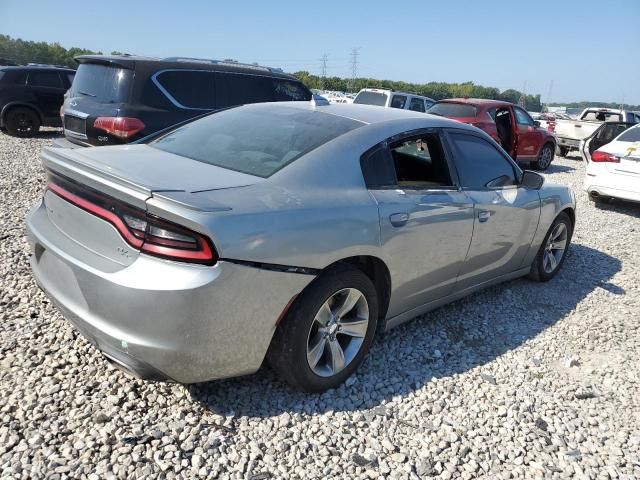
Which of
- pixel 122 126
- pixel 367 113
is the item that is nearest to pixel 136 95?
pixel 122 126

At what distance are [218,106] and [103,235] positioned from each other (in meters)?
5.21

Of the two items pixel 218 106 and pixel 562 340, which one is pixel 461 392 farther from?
pixel 218 106

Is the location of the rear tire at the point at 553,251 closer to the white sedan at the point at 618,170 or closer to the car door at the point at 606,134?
the white sedan at the point at 618,170

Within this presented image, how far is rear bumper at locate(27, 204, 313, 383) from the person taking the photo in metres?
2.06

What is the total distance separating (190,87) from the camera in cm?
673

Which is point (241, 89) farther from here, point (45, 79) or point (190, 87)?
point (45, 79)

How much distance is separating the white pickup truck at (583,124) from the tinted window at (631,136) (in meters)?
6.81

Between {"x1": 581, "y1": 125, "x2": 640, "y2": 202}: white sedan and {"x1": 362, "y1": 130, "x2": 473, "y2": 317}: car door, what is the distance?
5736 mm

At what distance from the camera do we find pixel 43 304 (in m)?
3.40

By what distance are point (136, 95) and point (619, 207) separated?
26.4 feet

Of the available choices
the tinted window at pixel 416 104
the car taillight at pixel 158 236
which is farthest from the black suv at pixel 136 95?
the tinted window at pixel 416 104

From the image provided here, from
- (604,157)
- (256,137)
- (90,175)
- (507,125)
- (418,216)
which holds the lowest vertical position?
(604,157)

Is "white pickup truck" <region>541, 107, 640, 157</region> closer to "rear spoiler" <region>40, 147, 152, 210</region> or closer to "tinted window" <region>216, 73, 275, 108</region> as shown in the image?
"tinted window" <region>216, 73, 275, 108</region>

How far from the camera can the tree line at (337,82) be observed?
66.9 m
